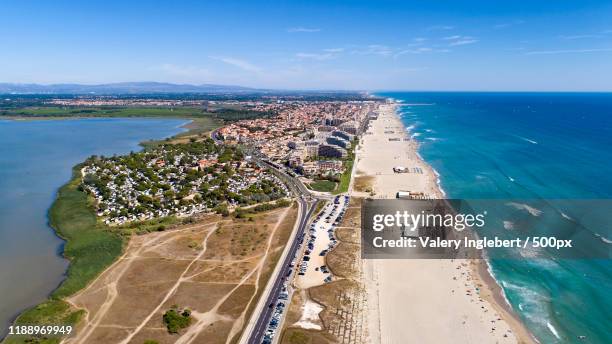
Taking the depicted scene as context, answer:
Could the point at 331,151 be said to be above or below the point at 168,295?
above

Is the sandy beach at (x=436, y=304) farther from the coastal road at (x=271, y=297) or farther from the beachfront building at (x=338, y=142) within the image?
the beachfront building at (x=338, y=142)

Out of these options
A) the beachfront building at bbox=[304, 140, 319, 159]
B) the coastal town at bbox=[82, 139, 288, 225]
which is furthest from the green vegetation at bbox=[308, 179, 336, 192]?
the beachfront building at bbox=[304, 140, 319, 159]

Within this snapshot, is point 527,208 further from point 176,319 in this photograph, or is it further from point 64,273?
point 64,273

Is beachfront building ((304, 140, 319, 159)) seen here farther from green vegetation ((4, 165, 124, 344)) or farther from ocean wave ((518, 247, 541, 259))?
ocean wave ((518, 247, 541, 259))

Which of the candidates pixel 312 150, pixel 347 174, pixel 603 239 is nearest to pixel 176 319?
pixel 603 239

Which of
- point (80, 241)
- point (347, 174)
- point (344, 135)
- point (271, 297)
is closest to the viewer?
point (271, 297)

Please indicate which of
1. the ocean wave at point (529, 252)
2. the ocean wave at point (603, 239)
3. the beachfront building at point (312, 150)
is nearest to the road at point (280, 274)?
the beachfront building at point (312, 150)
